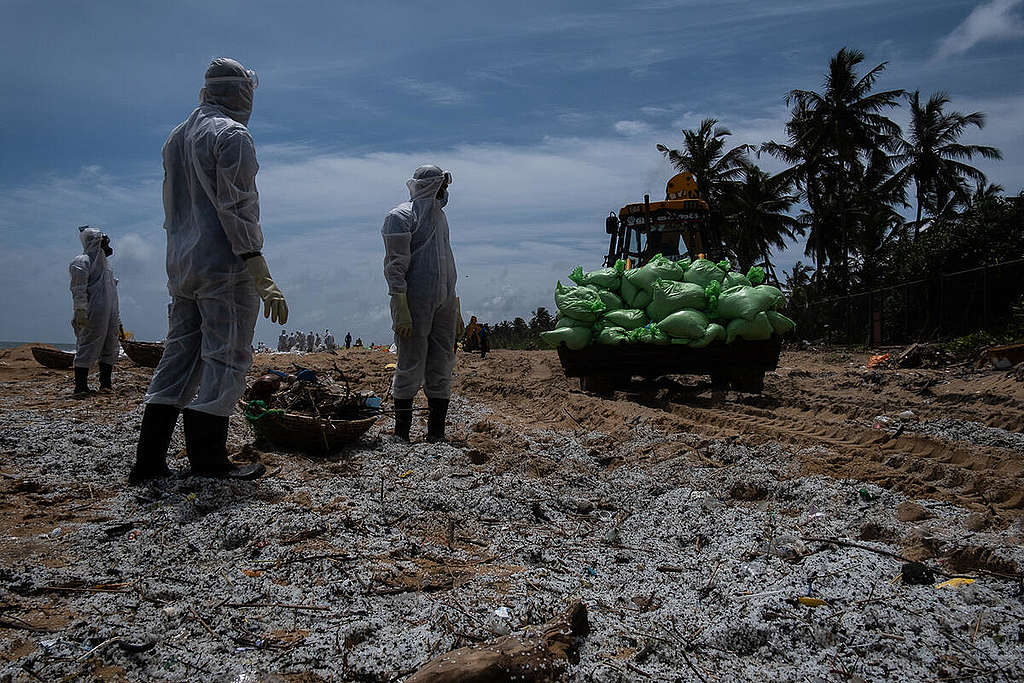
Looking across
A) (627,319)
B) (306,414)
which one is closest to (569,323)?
(627,319)

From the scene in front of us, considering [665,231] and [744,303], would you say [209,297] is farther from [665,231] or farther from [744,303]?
[665,231]

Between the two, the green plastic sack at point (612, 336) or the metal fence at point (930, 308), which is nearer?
the green plastic sack at point (612, 336)

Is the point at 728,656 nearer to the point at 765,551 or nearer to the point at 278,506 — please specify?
the point at 765,551

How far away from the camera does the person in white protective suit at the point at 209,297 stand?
328cm

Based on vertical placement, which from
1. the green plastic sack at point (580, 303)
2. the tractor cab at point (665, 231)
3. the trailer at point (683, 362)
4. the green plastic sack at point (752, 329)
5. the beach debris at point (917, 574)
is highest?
the tractor cab at point (665, 231)

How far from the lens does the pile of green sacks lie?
7.02 meters

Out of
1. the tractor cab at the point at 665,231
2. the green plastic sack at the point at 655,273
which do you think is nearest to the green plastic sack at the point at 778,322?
the green plastic sack at the point at 655,273

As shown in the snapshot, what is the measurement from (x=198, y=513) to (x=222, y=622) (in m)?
1.01

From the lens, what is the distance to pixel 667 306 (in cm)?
727

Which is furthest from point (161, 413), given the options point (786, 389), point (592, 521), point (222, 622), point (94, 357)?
point (786, 389)

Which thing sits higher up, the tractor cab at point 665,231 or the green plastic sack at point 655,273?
the tractor cab at point 665,231

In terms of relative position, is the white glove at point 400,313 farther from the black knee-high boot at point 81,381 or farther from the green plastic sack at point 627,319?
the black knee-high boot at point 81,381

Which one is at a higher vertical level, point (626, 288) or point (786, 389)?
point (626, 288)

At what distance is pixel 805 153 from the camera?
3052cm
